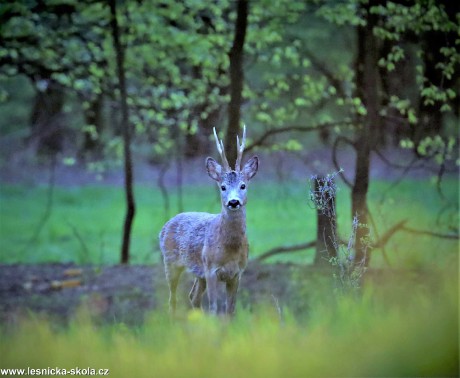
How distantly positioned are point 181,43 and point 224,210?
3198mm

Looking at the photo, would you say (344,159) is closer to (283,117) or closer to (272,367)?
(283,117)

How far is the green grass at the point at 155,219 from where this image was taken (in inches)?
293

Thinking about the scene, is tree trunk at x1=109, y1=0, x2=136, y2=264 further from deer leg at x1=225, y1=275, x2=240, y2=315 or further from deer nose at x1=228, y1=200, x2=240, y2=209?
deer nose at x1=228, y1=200, x2=240, y2=209

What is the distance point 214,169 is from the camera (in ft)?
15.0

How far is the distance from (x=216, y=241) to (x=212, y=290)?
27cm

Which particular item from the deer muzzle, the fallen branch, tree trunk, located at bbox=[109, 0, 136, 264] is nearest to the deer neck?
the deer muzzle

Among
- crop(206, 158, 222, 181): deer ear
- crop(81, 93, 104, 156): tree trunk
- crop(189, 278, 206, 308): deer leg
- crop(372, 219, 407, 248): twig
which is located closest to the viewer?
crop(206, 158, 222, 181): deer ear

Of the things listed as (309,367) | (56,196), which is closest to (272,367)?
(309,367)

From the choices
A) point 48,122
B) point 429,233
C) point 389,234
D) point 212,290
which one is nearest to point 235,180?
point 212,290

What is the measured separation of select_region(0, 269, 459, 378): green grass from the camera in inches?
160

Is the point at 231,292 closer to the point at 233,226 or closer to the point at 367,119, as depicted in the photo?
the point at 233,226

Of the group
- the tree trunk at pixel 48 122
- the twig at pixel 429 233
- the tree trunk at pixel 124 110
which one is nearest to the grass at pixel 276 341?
the twig at pixel 429 233

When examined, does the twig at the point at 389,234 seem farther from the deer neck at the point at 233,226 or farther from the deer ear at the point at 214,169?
the deer ear at the point at 214,169

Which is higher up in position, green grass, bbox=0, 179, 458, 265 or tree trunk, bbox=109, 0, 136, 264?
tree trunk, bbox=109, 0, 136, 264
